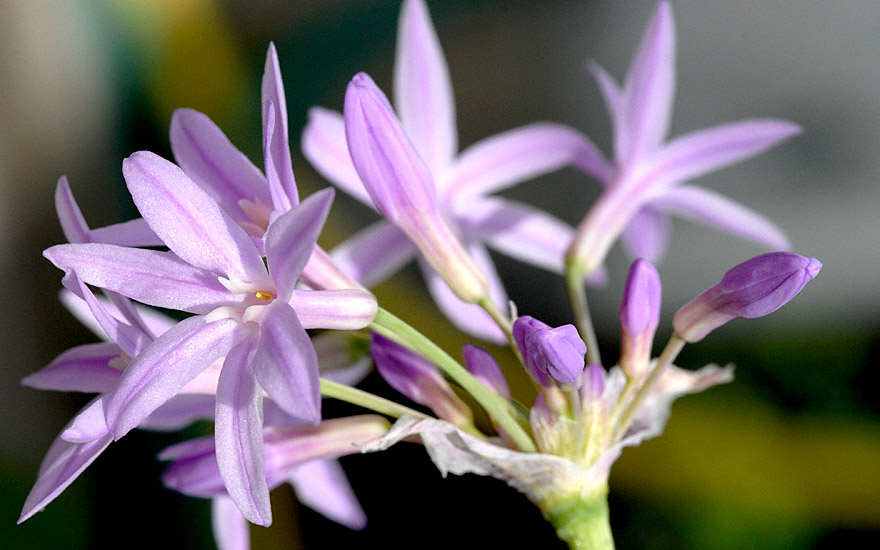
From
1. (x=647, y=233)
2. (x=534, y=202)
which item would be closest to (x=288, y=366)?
(x=647, y=233)

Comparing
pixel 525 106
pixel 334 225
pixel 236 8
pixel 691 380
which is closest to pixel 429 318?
pixel 334 225

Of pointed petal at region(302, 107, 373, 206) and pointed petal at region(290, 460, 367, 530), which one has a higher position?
pointed petal at region(302, 107, 373, 206)

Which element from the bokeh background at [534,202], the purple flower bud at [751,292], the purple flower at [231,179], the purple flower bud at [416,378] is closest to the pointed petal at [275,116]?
the purple flower at [231,179]

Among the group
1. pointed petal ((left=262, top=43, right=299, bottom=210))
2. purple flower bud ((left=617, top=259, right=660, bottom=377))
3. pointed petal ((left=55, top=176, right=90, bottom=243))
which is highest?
pointed petal ((left=262, top=43, right=299, bottom=210))

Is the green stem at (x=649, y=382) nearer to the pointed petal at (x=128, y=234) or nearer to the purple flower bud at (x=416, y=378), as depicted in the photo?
the purple flower bud at (x=416, y=378)

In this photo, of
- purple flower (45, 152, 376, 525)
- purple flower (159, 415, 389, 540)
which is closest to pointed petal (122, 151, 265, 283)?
purple flower (45, 152, 376, 525)

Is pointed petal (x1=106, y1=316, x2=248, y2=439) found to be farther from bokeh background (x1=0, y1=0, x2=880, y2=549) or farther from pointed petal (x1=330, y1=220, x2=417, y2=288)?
bokeh background (x1=0, y1=0, x2=880, y2=549)

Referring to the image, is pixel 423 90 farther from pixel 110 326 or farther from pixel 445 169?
pixel 110 326

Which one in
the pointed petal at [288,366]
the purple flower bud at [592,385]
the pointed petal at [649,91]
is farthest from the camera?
the pointed petal at [649,91]
